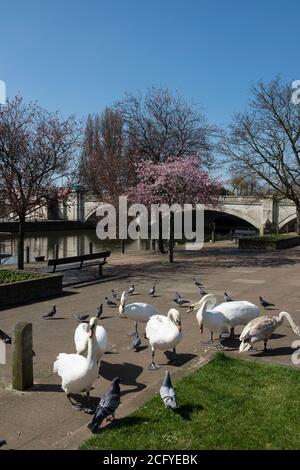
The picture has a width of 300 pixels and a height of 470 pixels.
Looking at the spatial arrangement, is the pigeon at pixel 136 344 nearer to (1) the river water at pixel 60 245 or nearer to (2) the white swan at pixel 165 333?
(2) the white swan at pixel 165 333

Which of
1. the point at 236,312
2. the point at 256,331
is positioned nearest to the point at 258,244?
the point at 236,312

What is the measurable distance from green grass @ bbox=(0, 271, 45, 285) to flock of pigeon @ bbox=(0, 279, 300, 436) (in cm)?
277

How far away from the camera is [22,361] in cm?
665

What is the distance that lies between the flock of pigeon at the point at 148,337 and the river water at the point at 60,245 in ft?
64.5

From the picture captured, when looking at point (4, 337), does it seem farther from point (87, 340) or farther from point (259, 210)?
point (259, 210)

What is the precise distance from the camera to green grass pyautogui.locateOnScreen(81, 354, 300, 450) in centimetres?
489

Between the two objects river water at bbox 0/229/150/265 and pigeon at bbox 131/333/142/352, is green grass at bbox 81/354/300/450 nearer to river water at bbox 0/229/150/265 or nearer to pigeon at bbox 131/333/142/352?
pigeon at bbox 131/333/142/352

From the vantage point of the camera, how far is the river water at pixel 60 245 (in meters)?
35.8

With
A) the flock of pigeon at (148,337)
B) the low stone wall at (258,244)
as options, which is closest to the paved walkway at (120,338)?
the flock of pigeon at (148,337)

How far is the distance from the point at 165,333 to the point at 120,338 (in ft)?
7.00

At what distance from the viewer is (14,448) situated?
497 cm

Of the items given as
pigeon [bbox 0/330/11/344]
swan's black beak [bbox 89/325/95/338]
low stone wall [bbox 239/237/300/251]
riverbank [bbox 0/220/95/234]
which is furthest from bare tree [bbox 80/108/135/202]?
riverbank [bbox 0/220/95/234]
